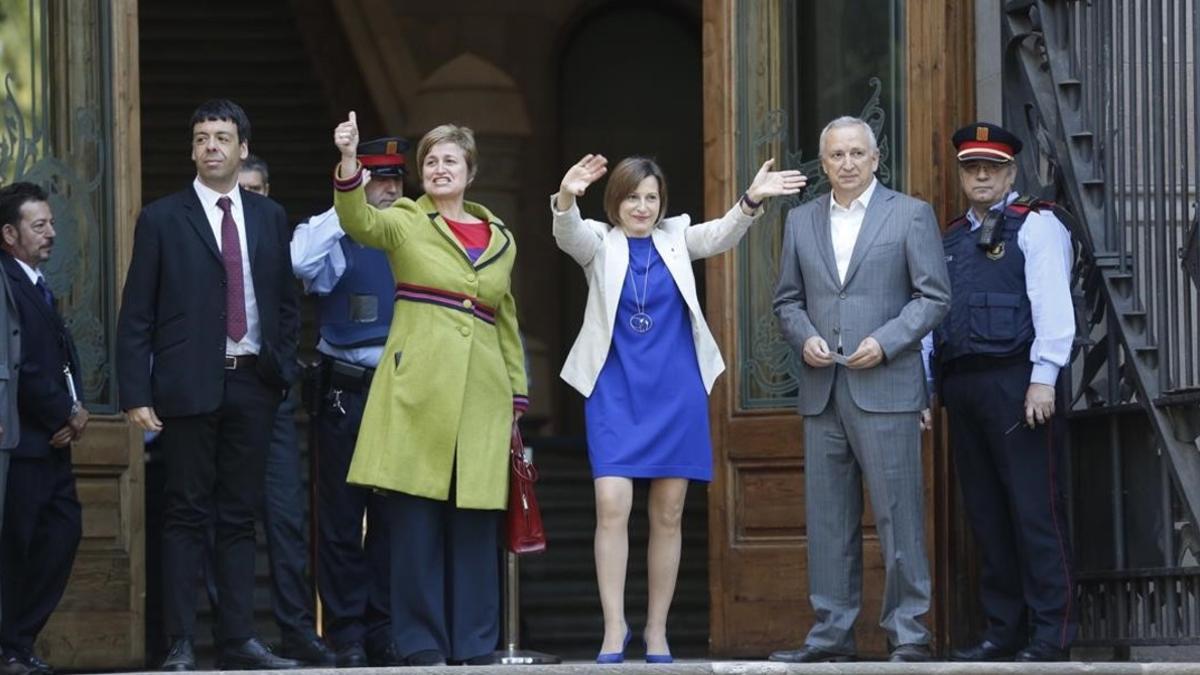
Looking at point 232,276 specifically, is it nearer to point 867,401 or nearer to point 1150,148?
point 867,401

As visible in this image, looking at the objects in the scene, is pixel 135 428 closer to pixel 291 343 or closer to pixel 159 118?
pixel 291 343

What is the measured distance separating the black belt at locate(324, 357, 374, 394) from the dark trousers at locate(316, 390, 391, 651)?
1.0 inches

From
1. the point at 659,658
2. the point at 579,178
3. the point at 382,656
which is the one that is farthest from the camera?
the point at 382,656

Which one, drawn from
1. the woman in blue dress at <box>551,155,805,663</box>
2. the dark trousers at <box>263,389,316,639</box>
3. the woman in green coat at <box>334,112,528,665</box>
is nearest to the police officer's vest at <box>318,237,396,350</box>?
the dark trousers at <box>263,389,316,639</box>

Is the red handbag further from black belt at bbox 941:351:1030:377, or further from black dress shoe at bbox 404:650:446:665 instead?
black belt at bbox 941:351:1030:377

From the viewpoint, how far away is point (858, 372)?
350 inches

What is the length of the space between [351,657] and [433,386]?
138cm

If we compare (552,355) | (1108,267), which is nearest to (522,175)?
(552,355)

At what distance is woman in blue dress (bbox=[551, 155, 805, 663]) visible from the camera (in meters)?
8.80

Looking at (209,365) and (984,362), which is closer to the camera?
(209,365)

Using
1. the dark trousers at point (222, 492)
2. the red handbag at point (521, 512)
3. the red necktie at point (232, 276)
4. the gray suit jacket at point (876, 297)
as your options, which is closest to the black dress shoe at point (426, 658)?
the red handbag at point (521, 512)

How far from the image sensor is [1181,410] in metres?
9.07

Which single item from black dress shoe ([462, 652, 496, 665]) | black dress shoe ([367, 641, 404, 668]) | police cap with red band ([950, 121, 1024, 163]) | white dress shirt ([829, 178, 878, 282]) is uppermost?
police cap with red band ([950, 121, 1024, 163])

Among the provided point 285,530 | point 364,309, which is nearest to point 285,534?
point 285,530
